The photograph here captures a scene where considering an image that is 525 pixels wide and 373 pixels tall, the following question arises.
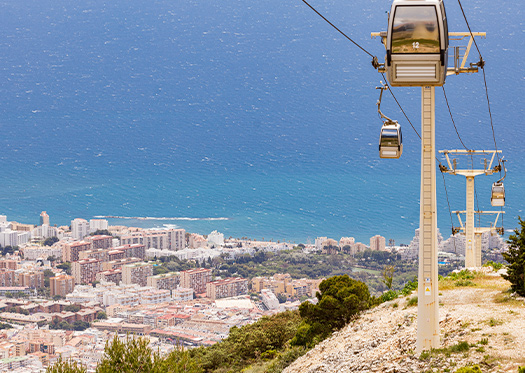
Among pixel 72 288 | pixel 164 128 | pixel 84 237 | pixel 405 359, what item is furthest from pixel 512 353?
pixel 164 128

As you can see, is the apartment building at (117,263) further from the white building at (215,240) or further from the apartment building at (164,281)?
the white building at (215,240)

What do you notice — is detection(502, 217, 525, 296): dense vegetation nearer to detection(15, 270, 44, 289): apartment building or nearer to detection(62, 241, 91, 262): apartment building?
detection(15, 270, 44, 289): apartment building

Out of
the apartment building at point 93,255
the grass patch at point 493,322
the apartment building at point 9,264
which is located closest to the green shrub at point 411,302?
the grass patch at point 493,322

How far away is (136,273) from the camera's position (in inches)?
2285

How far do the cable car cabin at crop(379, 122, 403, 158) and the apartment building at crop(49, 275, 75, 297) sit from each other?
4995cm

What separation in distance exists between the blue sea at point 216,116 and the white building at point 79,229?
17526mm

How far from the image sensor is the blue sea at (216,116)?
10356 cm

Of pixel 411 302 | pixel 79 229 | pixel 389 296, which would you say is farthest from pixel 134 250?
pixel 411 302

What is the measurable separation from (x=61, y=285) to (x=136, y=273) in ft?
24.5

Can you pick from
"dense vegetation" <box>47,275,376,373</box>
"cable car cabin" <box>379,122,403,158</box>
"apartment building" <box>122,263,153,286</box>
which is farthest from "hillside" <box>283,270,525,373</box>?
"apartment building" <box>122,263,153,286</box>

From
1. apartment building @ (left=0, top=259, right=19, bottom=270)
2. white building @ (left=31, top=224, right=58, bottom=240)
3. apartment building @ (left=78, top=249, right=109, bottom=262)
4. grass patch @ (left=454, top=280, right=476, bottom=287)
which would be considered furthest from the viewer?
white building @ (left=31, top=224, right=58, bottom=240)

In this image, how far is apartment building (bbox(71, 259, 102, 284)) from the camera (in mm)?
57125

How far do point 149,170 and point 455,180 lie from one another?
200ft

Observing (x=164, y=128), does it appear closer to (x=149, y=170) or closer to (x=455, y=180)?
(x=149, y=170)
